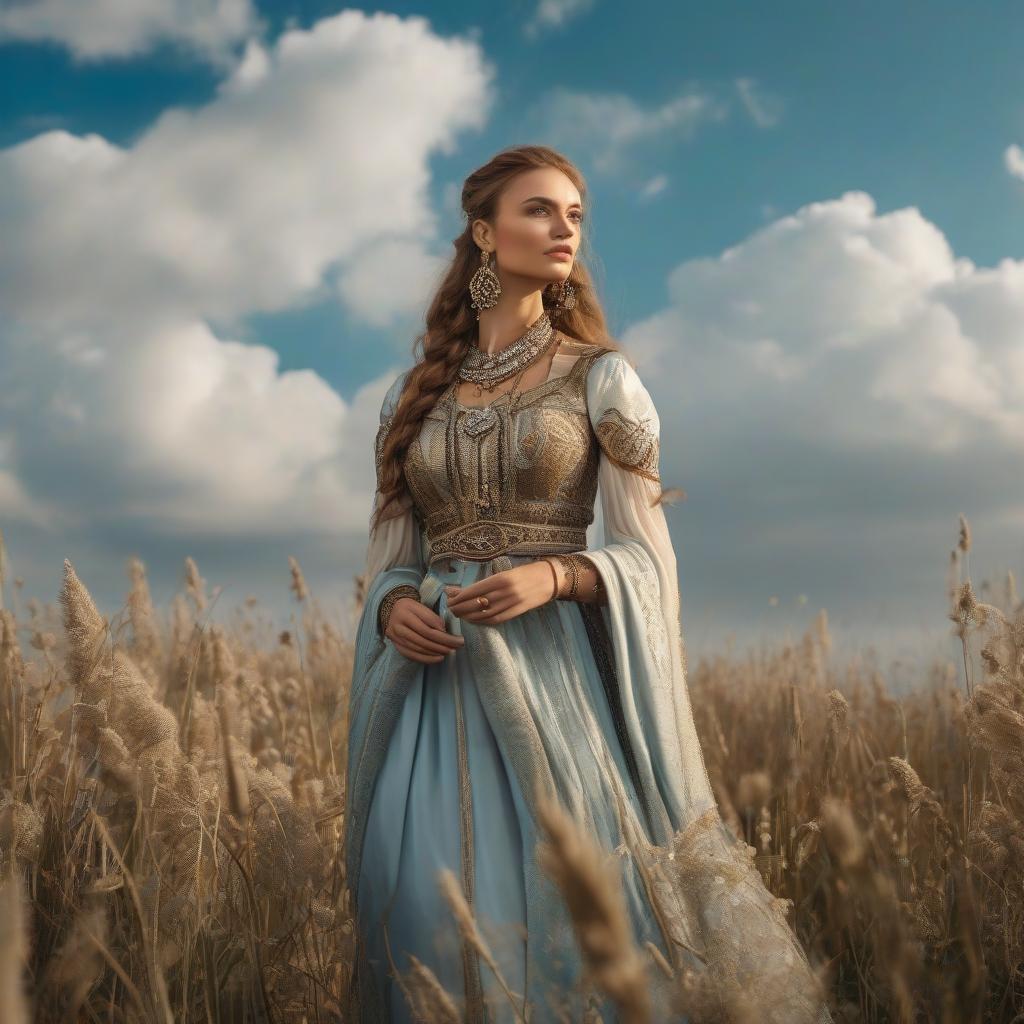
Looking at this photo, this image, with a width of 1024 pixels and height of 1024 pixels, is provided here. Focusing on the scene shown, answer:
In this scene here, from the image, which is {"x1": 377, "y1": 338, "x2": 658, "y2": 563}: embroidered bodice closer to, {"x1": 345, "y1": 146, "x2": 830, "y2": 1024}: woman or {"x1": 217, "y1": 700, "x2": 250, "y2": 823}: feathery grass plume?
{"x1": 345, "y1": 146, "x2": 830, "y2": 1024}: woman

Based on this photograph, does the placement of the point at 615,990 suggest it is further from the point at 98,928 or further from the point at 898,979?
the point at 98,928

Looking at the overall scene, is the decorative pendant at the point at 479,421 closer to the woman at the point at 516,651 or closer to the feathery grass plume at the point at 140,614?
the woman at the point at 516,651

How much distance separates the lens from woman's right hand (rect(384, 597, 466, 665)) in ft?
8.11

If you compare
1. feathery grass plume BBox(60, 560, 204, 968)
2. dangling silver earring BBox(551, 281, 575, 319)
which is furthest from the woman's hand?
dangling silver earring BBox(551, 281, 575, 319)

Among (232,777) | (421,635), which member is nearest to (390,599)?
(421,635)

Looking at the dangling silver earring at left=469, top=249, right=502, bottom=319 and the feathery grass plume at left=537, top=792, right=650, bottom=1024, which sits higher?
the dangling silver earring at left=469, top=249, right=502, bottom=319

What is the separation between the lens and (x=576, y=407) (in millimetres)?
2801

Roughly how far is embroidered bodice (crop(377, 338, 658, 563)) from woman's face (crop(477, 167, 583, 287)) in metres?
0.32

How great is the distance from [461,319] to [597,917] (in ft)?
8.64

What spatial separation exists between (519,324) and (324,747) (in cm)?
230

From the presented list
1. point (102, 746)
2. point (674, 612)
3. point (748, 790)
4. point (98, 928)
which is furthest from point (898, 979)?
point (674, 612)

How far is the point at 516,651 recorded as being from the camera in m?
2.48

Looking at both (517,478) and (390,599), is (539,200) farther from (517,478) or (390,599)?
(390,599)

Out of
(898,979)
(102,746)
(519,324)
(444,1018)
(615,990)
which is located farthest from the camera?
(519,324)
